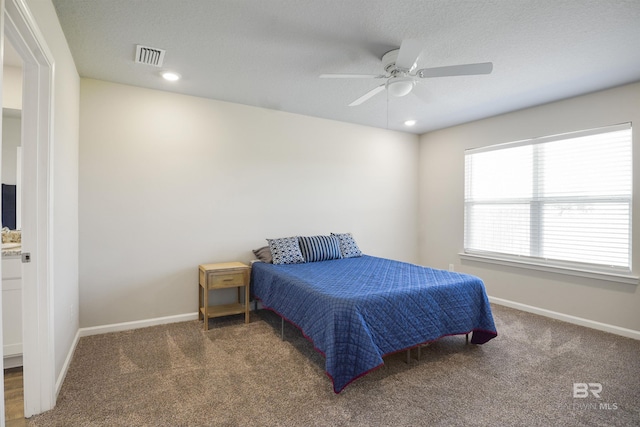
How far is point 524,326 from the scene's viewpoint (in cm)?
349

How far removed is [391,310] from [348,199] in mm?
2526

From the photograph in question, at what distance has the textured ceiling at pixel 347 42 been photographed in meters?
2.13

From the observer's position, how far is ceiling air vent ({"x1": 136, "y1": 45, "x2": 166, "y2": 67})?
2639 mm

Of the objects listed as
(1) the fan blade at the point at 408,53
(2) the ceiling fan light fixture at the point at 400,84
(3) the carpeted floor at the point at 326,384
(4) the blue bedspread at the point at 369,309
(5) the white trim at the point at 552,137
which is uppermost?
(1) the fan blade at the point at 408,53

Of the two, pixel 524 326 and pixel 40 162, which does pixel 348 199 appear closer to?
pixel 524 326

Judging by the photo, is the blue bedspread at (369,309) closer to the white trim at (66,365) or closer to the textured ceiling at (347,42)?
the white trim at (66,365)

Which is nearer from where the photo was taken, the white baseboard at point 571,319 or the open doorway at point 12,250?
the open doorway at point 12,250

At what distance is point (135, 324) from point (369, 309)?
254cm

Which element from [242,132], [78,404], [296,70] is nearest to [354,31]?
[296,70]

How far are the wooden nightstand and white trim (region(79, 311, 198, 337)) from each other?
15cm

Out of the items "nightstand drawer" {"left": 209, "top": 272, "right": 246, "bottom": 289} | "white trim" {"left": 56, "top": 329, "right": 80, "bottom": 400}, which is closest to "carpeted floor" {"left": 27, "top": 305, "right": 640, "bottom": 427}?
"white trim" {"left": 56, "top": 329, "right": 80, "bottom": 400}

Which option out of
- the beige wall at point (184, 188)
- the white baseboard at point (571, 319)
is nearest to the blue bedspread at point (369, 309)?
the beige wall at point (184, 188)

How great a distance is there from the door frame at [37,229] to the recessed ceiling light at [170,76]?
3.71 ft

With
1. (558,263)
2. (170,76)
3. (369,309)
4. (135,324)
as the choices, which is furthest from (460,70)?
(135,324)
